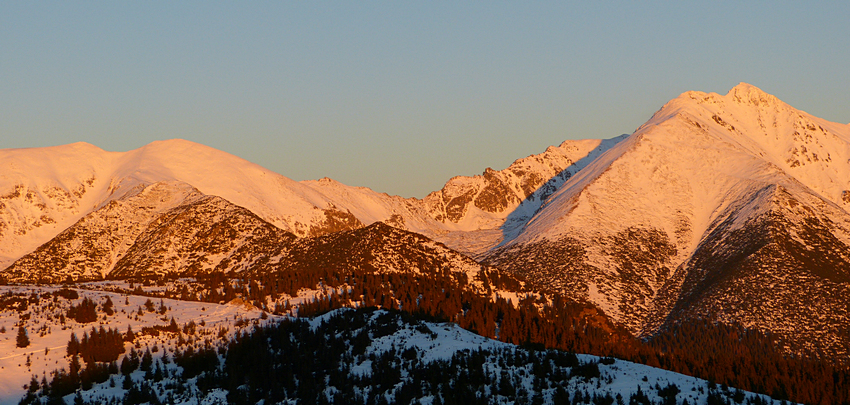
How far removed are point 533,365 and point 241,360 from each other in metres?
28.2

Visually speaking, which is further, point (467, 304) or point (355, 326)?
point (467, 304)

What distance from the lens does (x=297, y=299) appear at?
392 ft

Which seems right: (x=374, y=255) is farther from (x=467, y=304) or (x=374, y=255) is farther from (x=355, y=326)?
(x=355, y=326)

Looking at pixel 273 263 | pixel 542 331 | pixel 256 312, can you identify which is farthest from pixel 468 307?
pixel 273 263

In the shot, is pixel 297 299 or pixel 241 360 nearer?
pixel 241 360

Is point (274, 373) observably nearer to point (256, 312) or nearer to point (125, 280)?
point (256, 312)

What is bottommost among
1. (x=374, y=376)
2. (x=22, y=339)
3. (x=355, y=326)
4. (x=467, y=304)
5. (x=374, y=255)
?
(x=22, y=339)

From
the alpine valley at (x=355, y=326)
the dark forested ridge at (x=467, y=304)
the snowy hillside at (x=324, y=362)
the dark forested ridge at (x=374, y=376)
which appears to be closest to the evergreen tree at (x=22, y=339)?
the alpine valley at (x=355, y=326)

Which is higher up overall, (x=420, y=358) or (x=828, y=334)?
(x=828, y=334)

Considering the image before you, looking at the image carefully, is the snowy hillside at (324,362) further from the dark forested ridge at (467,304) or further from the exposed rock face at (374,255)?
the exposed rock face at (374,255)

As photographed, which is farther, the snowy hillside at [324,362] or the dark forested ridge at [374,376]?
the snowy hillside at [324,362]

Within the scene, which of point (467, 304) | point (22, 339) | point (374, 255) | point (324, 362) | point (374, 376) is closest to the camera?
point (374, 376)

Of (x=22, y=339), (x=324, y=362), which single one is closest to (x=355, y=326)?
(x=324, y=362)

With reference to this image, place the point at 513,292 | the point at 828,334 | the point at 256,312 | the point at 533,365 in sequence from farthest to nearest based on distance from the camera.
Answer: the point at 828,334
the point at 513,292
the point at 256,312
the point at 533,365
